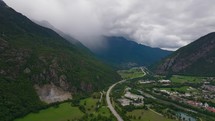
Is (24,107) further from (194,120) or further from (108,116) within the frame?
(194,120)

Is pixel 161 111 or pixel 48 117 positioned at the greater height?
pixel 161 111

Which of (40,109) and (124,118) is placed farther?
(40,109)

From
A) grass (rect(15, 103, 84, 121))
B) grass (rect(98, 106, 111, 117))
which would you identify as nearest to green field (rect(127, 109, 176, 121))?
grass (rect(98, 106, 111, 117))

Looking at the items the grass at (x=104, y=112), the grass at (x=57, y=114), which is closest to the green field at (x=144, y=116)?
the grass at (x=104, y=112)

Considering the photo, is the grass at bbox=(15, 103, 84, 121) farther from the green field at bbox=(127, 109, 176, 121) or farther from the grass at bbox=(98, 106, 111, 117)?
the green field at bbox=(127, 109, 176, 121)

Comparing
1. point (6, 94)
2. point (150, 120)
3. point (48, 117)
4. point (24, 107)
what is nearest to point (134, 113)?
point (150, 120)
